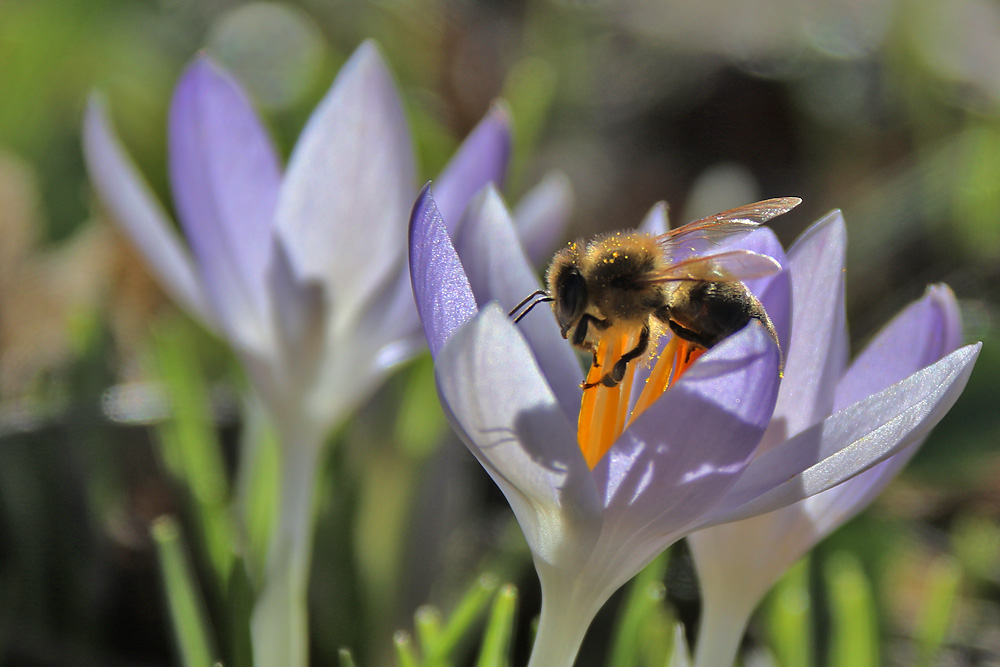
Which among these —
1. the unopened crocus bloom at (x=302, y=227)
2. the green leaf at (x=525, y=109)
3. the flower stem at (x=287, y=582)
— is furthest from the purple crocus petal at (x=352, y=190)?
the green leaf at (x=525, y=109)

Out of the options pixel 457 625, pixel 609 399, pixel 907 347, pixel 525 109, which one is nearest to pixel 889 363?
pixel 907 347

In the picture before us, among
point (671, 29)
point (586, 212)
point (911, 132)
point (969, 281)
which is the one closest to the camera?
point (969, 281)

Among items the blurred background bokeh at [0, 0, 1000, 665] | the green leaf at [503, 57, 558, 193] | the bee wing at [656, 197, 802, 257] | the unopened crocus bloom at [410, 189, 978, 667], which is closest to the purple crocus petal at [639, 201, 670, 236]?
the bee wing at [656, 197, 802, 257]

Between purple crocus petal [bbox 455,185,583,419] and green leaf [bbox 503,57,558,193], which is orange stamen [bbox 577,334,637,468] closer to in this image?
purple crocus petal [bbox 455,185,583,419]

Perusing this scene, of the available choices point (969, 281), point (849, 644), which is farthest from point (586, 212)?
point (849, 644)

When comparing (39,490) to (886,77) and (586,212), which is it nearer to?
(586,212)

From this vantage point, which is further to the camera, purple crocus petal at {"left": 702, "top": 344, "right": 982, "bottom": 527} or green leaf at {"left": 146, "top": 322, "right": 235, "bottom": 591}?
green leaf at {"left": 146, "top": 322, "right": 235, "bottom": 591}
